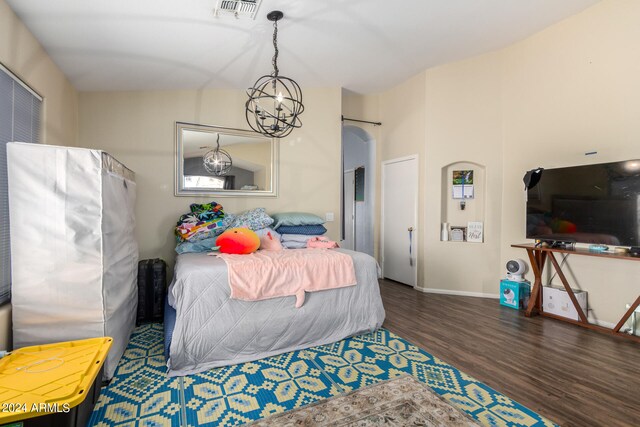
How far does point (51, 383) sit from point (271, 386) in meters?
1.17

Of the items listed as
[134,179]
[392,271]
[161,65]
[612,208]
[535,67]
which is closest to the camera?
[612,208]

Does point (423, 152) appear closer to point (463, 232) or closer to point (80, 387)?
point (463, 232)

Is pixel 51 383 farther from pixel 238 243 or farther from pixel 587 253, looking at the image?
pixel 587 253

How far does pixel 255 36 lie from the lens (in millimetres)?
2934

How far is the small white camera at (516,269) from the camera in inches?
151

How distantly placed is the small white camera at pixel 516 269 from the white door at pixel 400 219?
1213 millimetres

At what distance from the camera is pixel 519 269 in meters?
3.83

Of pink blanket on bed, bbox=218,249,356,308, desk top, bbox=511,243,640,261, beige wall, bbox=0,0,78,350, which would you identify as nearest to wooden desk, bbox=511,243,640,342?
desk top, bbox=511,243,640,261

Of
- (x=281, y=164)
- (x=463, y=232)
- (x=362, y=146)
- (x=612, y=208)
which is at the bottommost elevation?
(x=463, y=232)

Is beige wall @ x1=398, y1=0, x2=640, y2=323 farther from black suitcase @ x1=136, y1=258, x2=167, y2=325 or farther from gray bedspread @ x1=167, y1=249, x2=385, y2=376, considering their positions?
black suitcase @ x1=136, y1=258, x2=167, y2=325

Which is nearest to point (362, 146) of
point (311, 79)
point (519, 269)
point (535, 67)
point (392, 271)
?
point (311, 79)

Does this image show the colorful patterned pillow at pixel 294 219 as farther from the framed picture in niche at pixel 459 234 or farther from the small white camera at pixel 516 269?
the small white camera at pixel 516 269

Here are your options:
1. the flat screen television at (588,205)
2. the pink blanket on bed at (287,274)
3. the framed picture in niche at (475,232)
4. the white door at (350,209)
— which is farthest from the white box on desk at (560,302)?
the white door at (350,209)

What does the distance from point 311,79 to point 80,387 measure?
152 inches
